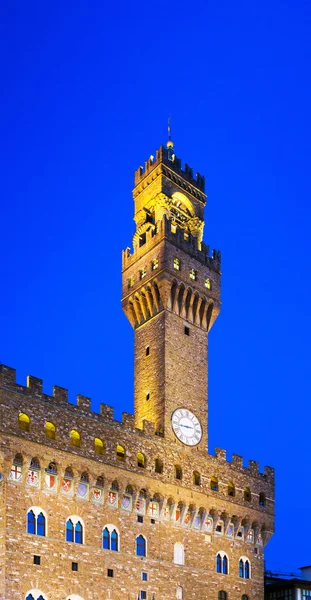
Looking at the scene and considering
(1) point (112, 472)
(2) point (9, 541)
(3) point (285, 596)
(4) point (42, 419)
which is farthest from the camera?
(3) point (285, 596)

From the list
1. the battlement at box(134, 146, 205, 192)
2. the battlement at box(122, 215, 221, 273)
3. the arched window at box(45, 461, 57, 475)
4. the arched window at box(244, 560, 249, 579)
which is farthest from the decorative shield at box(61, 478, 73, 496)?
the battlement at box(134, 146, 205, 192)

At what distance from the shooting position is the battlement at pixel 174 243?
6228 cm

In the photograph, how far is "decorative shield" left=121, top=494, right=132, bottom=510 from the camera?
169 feet

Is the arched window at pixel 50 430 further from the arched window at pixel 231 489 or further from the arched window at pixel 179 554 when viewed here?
the arched window at pixel 231 489

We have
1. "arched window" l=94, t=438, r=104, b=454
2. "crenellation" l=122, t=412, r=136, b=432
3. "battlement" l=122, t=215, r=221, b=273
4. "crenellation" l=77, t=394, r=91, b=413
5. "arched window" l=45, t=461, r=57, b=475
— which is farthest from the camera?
"battlement" l=122, t=215, r=221, b=273

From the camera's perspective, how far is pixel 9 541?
144 feet

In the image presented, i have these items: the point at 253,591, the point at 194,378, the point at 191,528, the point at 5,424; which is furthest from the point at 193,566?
the point at 5,424

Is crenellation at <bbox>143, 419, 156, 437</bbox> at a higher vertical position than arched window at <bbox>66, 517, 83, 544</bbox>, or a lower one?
higher

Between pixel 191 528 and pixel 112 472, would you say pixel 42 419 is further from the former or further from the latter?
pixel 191 528

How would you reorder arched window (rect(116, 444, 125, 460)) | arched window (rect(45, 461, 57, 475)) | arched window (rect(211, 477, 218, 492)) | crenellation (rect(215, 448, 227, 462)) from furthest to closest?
crenellation (rect(215, 448, 227, 462)) < arched window (rect(211, 477, 218, 492)) < arched window (rect(116, 444, 125, 460)) < arched window (rect(45, 461, 57, 475))

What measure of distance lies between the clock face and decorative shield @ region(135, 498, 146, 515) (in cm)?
595

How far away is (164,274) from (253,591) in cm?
2310

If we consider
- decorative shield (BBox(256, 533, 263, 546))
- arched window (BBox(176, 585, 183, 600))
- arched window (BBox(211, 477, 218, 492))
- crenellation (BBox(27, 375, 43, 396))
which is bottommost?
arched window (BBox(176, 585, 183, 600))

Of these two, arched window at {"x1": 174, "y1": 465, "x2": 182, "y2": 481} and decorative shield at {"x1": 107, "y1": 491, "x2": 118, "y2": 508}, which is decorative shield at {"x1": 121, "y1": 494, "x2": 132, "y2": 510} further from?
arched window at {"x1": 174, "y1": 465, "x2": 182, "y2": 481}
